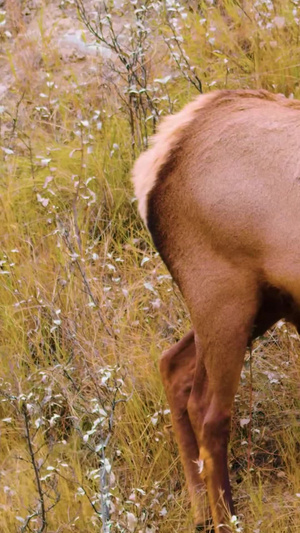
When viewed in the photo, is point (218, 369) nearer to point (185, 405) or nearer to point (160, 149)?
point (185, 405)

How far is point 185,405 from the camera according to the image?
3924mm

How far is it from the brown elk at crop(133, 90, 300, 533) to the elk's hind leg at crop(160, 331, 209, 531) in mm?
18

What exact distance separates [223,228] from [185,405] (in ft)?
2.85

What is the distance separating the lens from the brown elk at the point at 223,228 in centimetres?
333

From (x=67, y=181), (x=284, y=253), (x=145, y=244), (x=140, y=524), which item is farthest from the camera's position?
(x=67, y=181)

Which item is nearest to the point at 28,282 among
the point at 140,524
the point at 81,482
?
the point at 81,482

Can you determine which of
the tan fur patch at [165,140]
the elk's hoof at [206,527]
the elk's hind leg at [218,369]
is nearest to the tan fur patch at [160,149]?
the tan fur patch at [165,140]

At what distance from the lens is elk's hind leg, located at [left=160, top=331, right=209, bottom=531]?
3.78 meters

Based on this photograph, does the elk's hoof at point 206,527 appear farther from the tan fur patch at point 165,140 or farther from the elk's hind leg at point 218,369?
the tan fur patch at point 165,140

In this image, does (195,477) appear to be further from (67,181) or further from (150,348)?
(67,181)

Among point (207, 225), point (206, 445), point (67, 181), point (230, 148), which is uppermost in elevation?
point (230, 148)

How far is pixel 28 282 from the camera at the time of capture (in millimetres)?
Result: 4836

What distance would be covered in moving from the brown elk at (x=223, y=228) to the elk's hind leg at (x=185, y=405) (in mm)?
18

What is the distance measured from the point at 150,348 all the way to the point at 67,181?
1.47 meters
